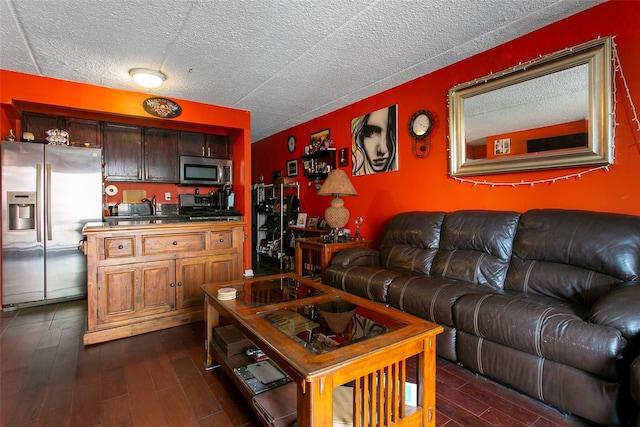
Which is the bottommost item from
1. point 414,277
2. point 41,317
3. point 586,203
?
point 41,317

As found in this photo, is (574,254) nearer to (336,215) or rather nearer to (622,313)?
(622,313)

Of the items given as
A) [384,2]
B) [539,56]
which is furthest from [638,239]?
[384,2]

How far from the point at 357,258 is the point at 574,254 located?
1.70 metres

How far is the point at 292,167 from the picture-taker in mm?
5453

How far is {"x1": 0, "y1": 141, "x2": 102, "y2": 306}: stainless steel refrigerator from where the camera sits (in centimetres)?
328

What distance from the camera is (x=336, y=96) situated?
388 cm

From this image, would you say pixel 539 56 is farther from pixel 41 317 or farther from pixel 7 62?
pixel 41 317

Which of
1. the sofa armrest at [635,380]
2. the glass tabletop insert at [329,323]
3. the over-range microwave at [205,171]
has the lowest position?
the sofa armrest at [635,380]

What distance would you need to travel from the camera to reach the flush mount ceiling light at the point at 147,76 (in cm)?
307

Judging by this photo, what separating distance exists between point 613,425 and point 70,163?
5048 millimetres

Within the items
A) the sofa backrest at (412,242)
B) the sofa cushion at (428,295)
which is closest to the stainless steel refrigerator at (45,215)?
the sofa backrest at (412,242)

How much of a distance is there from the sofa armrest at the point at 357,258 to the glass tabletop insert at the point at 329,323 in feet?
3.92

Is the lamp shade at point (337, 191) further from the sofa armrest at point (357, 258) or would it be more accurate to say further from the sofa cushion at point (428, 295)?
the sofa cushion at point (428, 295)

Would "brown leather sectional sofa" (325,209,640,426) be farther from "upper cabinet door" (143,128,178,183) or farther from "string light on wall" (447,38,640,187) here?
"upper cabinet door" (143,128,178,183)
